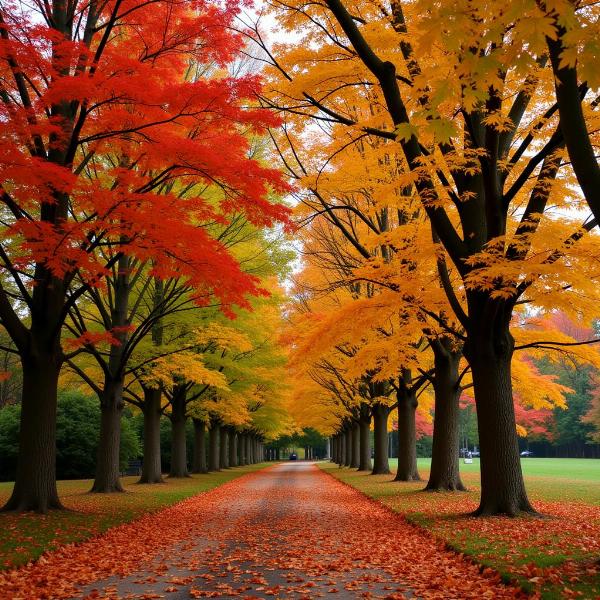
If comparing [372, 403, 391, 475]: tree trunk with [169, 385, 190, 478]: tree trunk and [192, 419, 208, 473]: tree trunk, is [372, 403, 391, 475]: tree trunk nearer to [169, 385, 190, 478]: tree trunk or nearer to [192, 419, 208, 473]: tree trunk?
[169, 385, 190, 478]: tree trunk

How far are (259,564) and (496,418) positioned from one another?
16.8ft

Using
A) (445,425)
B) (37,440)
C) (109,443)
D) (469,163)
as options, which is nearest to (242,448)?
(109,443)

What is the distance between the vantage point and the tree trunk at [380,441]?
27866mm

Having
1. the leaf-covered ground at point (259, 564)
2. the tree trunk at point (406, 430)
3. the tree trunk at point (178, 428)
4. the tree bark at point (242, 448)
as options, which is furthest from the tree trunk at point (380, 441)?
the tree bark at point (242, 448)

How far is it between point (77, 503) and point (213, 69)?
12597mm

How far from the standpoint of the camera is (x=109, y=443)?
58.7ft

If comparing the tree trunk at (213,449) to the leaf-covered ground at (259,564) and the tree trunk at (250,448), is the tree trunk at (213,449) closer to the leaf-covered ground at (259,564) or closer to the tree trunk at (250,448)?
the tree trunk at (250,448)

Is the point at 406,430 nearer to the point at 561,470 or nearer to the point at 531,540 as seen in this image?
the point at 531,540

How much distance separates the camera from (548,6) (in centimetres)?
388

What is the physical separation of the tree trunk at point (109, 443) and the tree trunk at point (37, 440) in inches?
241

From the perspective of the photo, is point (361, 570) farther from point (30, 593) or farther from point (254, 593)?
point (30, 593)

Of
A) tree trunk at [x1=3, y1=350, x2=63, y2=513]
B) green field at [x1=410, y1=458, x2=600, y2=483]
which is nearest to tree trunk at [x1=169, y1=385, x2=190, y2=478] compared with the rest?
tree trunk at [x1=3, y1=350, x2=63, y2=513]

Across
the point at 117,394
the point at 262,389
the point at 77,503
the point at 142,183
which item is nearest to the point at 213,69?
the point at 142,183

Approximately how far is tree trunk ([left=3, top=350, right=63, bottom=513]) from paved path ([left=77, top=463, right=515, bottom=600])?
2.43 m
